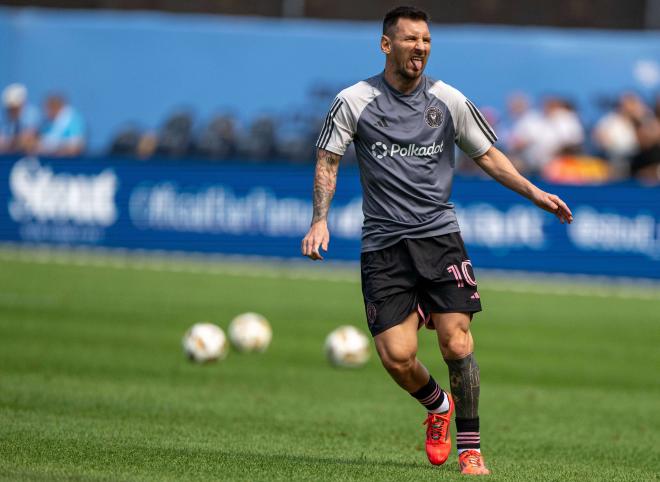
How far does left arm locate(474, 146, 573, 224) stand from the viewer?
7996 mm

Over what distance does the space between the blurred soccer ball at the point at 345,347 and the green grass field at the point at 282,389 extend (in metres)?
0.15

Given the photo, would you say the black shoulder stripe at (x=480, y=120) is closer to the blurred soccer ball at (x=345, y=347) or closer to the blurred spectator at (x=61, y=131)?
the blurred soccer ball at (x=345, y=347)

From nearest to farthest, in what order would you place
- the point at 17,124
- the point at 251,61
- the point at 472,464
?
1. the point at 472,464
2. the point at 17,124
3. the point at 251,61

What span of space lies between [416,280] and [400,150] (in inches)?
29.5

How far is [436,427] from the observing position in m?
8.35

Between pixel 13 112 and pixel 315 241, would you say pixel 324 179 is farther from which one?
pixel 13 112

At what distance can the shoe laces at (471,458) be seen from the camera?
7941 mm

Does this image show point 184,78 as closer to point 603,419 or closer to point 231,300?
point 231,300

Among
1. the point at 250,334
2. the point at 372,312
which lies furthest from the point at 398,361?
the point at 250,334

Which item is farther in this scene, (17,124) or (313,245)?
(17,124)

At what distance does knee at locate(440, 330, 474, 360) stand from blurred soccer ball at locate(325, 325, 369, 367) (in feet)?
19.2

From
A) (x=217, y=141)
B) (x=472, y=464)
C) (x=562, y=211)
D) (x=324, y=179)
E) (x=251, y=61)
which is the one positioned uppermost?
(x=251, y=61)

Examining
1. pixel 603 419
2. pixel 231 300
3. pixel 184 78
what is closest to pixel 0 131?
pixel 184 78

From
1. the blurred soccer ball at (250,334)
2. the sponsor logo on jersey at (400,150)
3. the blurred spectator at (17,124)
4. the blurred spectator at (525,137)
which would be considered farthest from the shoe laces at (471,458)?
the blurred spectator at (17,124)
